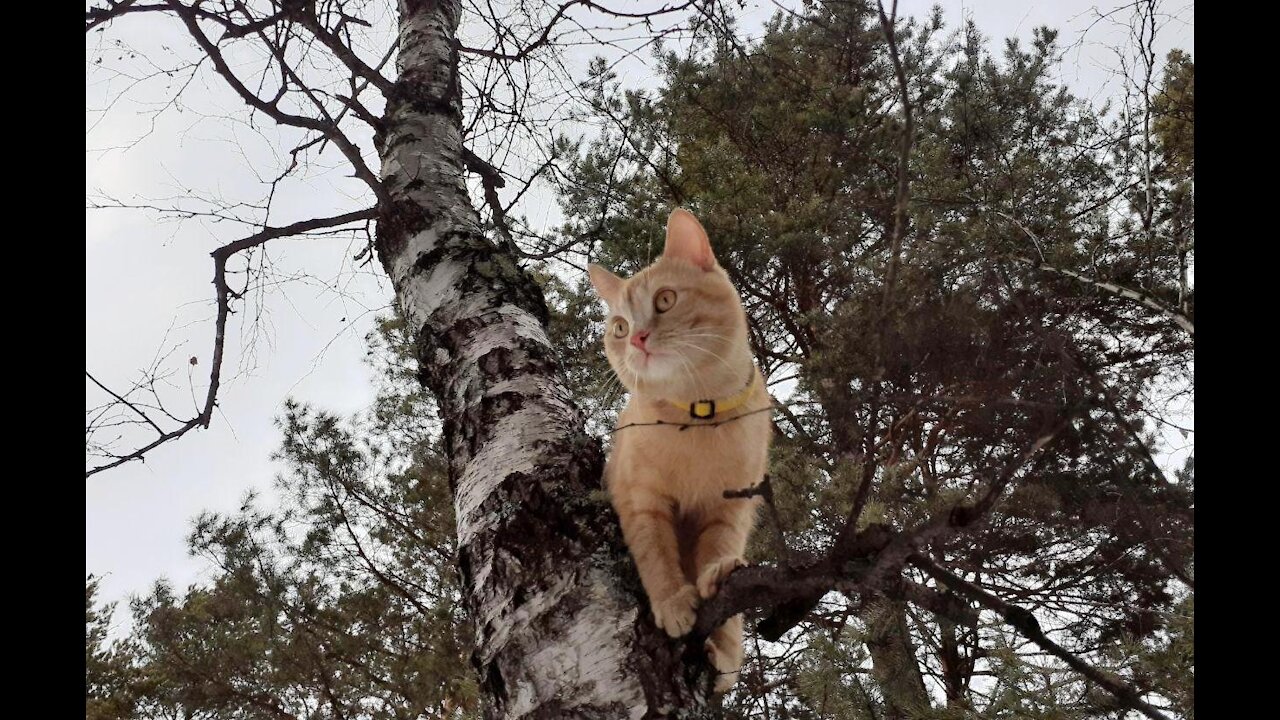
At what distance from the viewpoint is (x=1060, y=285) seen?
1.65 m

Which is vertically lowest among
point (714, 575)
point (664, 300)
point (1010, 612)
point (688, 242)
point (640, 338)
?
point (1010, 612)

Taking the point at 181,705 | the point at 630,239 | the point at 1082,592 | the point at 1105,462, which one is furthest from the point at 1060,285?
the point at 181,705

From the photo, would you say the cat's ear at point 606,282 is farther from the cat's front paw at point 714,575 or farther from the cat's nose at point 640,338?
the cat's front paw at point 714,575

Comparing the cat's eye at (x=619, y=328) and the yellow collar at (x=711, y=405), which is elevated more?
the cat's eye at (x=619, y=328)

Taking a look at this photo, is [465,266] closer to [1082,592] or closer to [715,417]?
[715,417]

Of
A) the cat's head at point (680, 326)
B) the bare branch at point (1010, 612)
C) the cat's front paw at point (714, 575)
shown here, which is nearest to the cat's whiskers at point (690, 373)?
the cat's head at point (680, 326)

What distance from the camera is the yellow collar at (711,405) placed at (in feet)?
5.16

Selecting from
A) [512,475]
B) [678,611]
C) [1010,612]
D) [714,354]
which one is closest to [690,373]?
[714,354]

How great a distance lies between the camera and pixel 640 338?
168cm

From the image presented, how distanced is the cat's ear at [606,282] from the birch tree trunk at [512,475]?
0.19 m

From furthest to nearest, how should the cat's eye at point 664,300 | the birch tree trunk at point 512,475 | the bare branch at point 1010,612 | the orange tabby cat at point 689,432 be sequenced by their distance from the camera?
the cat's eye at point 664,300, the orange tabby cat at point 689,432, the birch tree trunk at point 512,475, the bare branch at point 1010,612

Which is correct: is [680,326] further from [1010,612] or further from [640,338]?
[1010,612]

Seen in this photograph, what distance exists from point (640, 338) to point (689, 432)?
0.86 ft
